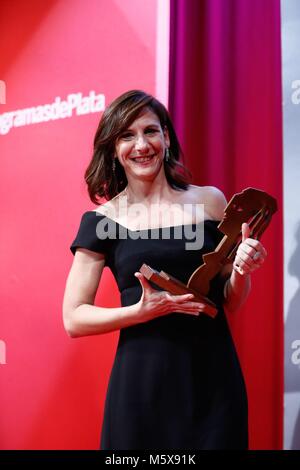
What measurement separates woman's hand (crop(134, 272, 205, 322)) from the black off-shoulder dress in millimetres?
81

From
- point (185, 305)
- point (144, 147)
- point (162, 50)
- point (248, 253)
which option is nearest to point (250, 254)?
point (248, 253)

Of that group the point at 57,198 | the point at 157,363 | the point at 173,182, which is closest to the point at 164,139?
the point at 173,182

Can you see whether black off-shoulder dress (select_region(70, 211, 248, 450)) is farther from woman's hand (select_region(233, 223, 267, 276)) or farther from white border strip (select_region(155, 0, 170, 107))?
white border strip (select_region(155, 0, 170, 107))

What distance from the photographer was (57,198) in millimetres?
2529

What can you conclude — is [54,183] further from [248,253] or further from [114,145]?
[248,253]

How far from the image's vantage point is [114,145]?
5.50ft

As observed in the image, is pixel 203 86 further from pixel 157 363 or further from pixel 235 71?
pixel 157 363

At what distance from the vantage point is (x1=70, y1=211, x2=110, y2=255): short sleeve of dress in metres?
1.64

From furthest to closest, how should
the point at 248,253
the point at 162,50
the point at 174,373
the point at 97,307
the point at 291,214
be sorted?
the point at 162,50
the point at 291,214
the point at 97,307
the point at 174,373
the point at 248,253

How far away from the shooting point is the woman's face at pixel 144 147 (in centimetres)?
162

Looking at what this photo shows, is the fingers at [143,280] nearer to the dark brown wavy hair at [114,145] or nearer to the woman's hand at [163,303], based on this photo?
the woman's hand at [163,303]

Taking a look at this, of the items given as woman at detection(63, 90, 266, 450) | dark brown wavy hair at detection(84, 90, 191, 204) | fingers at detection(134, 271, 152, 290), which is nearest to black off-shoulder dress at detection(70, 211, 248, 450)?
woman at detection(63, 90, 266, 450)

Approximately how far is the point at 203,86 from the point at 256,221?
0.93 m

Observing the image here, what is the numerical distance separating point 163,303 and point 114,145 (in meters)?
0.49
